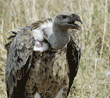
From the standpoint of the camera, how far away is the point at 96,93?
3781 mm

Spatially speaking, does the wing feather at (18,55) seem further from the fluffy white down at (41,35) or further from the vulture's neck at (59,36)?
the vulture's neck at (59,36)

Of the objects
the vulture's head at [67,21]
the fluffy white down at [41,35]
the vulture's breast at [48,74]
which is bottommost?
the vulture's breast at [48,74]

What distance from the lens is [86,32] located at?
476 cm

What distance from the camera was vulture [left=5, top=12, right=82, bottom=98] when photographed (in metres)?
2.71

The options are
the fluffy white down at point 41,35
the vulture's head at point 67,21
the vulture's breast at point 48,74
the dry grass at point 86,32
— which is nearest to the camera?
the vulture's head at point 67,21

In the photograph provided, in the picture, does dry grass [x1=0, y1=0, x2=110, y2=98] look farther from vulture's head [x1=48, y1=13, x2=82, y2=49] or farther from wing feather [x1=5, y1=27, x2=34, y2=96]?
vulture's head [x1=48, y1=13, x2=82, y2=49]

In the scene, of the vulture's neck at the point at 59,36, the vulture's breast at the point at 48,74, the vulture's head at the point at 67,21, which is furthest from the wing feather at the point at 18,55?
the vulture's head at the point at 67,21

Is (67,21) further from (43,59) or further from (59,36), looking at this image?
(43,59)

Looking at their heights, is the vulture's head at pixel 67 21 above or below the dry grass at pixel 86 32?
above

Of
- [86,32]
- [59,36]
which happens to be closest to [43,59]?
[59,36]

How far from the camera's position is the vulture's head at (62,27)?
8.25ft

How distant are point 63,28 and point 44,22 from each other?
0.61 meters

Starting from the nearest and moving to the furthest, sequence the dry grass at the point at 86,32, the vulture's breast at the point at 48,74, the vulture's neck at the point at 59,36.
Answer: the vulture's neck at the point at 59,36 → the vulture's breast at the point at 48,74 → the dry grass at the point at 86,32

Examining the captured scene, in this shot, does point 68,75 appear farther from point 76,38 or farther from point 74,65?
point 76,38
